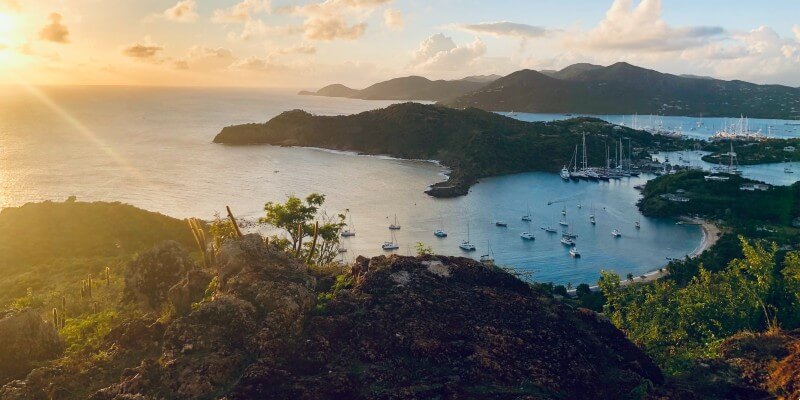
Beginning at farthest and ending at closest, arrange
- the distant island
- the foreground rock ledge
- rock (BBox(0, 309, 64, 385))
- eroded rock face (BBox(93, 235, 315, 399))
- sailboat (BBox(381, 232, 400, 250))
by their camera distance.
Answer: the distant island, sailboat (BBox(381, 232, 400, 250)), rock (BBox(0, 309, 64, 385)), the foreground rock ledge, eroded rock face (BBox(93, 235, 315, 399))

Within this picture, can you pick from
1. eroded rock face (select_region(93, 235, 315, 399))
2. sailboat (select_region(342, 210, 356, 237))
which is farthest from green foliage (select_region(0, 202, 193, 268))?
eroded rock face (select_region(93, 235, 315, 399))

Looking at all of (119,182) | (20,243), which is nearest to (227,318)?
(20,243)

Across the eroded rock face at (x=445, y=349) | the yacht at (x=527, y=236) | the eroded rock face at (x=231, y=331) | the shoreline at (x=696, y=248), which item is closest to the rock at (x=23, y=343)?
the eroded rock face at (x=231, y=331)

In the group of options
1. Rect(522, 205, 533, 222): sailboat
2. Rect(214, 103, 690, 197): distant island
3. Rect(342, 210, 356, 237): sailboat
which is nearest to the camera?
Rect(342, 210, 356, 237): sailboat

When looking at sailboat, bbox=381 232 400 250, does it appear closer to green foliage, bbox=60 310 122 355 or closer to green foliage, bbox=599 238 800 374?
green foliage, bbox=599 238 800 374

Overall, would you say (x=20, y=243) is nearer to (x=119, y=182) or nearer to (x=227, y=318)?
(x=227, y=318)

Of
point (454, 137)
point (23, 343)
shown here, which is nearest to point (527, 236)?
point (23, 343)

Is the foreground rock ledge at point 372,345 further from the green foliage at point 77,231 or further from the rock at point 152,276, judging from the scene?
the green foliage at point 77,231
